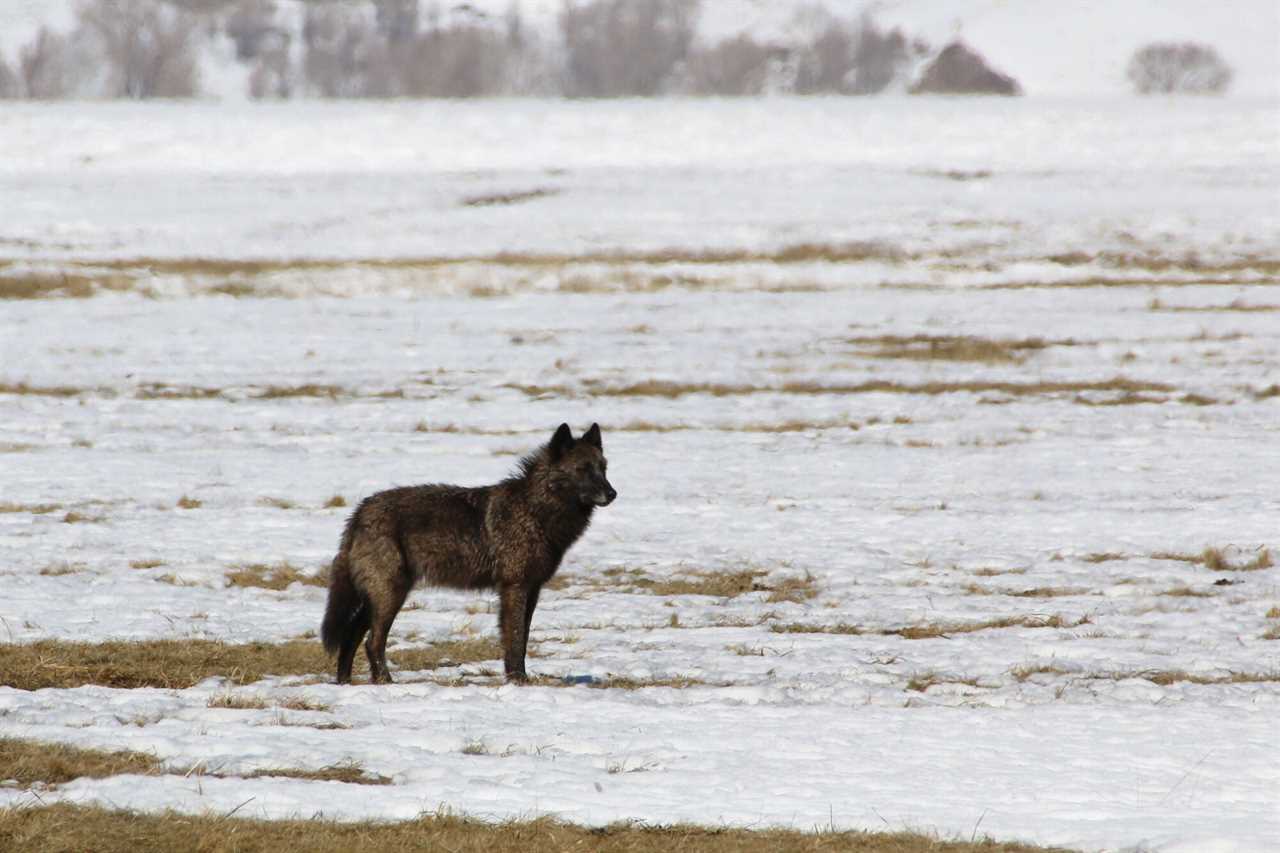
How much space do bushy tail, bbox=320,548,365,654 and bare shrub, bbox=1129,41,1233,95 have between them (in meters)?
117

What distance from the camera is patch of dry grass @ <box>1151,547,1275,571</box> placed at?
15312mm

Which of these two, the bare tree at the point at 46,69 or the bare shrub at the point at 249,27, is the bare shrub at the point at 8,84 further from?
the bare shrub at the point at 249,27

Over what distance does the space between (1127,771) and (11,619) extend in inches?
349

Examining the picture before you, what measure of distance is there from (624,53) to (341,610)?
5282 inches

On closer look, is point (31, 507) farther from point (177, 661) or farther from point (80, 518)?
point (177, 661)

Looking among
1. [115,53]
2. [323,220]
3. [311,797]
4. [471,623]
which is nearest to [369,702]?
[311,797]

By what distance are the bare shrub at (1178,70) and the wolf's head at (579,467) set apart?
115209mm

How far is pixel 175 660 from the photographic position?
10.9m

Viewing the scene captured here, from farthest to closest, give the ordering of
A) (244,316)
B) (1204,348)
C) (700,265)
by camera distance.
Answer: (700,265)
(244,316)
(1204,348)

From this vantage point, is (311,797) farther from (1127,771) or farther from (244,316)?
(244,316)

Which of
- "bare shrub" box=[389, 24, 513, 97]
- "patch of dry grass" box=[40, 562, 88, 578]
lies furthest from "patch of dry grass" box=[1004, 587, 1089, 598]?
"bare shrub" box=[389, 24, 513, 97]

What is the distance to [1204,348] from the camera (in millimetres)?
30297

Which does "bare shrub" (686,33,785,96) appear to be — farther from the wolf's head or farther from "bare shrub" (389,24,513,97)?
the wolf's head

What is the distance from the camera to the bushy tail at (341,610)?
10.5m
